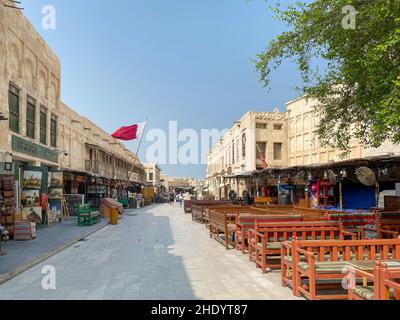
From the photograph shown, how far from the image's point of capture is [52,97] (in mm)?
21969

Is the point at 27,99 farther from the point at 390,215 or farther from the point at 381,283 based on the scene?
the point at 381,283

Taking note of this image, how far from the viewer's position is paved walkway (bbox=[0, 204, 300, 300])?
6518 millimetres

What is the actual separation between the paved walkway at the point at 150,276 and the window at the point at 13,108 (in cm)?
648

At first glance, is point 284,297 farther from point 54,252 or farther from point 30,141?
point 30,141

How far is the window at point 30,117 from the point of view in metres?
17.6

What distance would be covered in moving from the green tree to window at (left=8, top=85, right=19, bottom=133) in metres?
10.4

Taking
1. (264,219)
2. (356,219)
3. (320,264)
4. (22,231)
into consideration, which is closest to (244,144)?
(356,219)

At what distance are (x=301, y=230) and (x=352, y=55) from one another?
4.12 meters

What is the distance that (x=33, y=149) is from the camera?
17.9 m

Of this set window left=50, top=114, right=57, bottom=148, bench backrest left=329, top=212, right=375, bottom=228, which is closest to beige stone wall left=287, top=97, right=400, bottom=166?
bench backrest left=329, top=212, right=375, bottom=228

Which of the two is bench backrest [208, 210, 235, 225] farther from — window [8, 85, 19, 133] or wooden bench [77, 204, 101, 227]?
window [8, 85, 19, 133]

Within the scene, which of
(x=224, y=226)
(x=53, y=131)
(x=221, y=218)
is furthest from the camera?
(x=53, y=131)

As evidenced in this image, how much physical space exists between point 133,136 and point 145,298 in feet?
86.8
